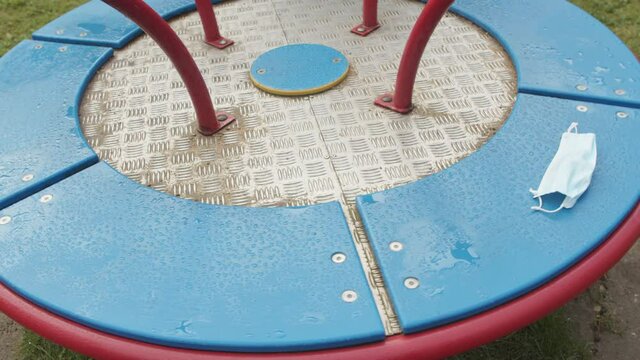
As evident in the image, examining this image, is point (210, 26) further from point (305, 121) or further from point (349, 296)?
point (349, 296)

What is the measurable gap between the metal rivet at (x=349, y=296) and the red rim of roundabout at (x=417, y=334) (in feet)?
0.39

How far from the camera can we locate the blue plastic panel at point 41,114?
1.75m

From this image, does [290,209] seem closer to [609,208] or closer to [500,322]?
[500,322]

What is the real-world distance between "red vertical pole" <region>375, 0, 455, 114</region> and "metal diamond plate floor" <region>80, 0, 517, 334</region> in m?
0.05

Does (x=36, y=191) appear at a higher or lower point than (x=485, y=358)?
higher

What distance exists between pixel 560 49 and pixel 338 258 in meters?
1.36

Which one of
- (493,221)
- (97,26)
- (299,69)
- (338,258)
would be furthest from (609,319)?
(97,26)

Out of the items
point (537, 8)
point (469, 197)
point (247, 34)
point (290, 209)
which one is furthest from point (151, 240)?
point (537, 8)

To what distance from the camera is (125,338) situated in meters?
1.28

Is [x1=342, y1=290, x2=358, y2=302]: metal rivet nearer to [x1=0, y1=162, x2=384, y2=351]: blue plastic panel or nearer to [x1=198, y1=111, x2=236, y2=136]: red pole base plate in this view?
[x1=0, y1=162, x2=384, y2=351]: blue plastic panel

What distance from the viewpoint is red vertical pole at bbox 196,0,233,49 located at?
8.10 feet

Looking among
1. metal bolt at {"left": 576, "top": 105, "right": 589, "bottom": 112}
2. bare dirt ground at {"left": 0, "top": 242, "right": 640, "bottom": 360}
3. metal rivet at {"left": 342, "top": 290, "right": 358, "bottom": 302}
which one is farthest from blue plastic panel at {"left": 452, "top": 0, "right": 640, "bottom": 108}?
metal rivet at {"left": 342, "top": 290, "right": 358, "bottom": 302}

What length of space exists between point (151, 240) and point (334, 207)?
508mm

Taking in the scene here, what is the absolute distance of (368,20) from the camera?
2570mm
